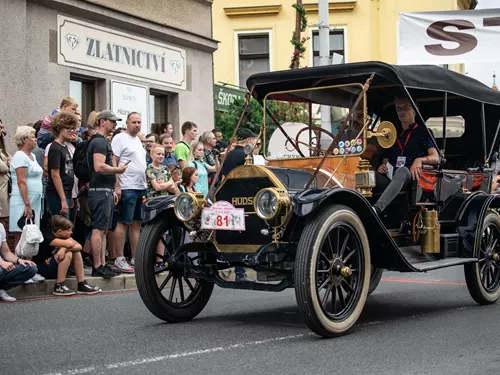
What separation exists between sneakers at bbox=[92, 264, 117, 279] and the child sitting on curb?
1.57 ft

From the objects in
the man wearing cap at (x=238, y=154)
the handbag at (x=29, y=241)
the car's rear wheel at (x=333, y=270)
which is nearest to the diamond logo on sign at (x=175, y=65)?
the man wearing cap at (x=238, y=154)

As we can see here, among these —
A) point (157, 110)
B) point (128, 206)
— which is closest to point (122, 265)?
point (128, 206)

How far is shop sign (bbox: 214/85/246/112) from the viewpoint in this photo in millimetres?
23203

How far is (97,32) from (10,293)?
7.13 meters

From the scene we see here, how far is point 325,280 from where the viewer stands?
6910 mm

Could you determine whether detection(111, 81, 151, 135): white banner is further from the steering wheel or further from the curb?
the steering wheel

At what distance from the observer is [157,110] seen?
18.3 meters

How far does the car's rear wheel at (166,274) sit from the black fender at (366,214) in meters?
1.34

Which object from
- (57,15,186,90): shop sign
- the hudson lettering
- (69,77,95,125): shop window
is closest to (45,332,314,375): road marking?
the hudson lettering

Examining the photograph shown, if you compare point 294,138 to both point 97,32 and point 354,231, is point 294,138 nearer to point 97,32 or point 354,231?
point 354,231

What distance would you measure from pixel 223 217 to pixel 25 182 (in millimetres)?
3715

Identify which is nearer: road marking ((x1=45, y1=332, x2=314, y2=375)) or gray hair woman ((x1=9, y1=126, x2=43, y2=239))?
road marking ((x1=45, y1=332, x2=314, y2=375))

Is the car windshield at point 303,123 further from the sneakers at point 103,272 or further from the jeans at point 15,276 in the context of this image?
the sneakers at point 103,272

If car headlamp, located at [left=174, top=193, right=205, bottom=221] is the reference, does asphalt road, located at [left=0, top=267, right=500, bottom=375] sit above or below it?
below
